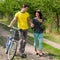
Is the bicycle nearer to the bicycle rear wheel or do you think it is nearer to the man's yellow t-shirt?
the bicycle rear wheel

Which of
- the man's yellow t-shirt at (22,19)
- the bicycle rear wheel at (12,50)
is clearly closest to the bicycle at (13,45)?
the bicycle rear wheel at (12,50)

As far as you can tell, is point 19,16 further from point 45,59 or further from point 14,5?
point 14,5

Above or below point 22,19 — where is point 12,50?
below

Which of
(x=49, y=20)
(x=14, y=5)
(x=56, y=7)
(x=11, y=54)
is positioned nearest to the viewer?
(x=11, y=54)

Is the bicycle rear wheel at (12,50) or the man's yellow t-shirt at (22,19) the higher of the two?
the man's yellow t-shirt at (22,19)

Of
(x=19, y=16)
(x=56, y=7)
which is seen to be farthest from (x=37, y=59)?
(x=56, y=7)

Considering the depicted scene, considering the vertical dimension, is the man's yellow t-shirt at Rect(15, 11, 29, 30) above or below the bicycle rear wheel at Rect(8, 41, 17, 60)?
above

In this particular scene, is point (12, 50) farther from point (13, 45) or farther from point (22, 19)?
point (22, 19)

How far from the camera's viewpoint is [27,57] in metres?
9.40

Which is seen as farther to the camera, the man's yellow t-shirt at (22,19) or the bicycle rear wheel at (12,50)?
the man's yellow t-shirt at (22,19)

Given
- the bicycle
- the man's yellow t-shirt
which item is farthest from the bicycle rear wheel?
the man's yellow t-shirt

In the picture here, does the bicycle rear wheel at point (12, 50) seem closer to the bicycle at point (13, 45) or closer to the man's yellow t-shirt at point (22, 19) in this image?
the bicycle at point (13, 45)

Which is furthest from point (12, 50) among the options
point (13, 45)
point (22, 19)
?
point (22, 19)

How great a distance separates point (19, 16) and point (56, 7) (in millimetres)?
13498
